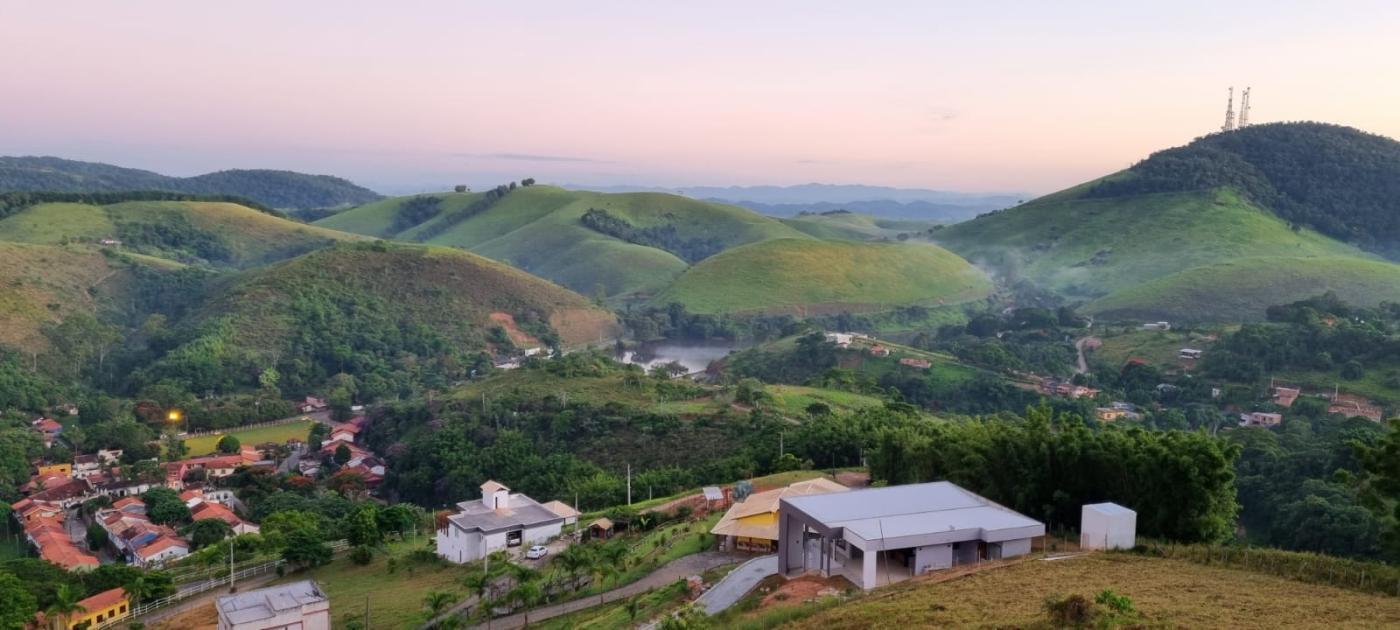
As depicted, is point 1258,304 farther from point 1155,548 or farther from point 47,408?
point 47,408

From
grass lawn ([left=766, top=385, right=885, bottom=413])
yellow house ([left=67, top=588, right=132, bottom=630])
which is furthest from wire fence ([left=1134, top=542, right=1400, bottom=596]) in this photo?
grass lawn ([left=766, top=385, right=885, bottom=413])

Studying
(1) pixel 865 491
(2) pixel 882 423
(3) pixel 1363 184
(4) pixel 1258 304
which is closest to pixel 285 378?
(2) pixel 882 423

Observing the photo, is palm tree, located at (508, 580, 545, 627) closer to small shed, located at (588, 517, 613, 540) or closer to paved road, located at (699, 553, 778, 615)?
paved road, located at (699, 553, 778, 615)

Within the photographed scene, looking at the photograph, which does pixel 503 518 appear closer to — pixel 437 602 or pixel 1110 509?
pixel 437 602

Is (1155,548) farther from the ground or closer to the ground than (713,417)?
farther from the ground

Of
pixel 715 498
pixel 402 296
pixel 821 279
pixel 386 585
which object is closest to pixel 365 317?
pixel 402 296

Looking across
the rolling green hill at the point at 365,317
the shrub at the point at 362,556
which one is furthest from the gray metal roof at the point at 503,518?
the rolling green hill at the point at 365,317

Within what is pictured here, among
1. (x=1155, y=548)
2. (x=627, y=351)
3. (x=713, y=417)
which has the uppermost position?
(x=1155, y=548)
